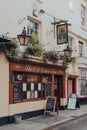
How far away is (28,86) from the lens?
17.0 metres

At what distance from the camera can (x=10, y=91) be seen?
15156 millimetres

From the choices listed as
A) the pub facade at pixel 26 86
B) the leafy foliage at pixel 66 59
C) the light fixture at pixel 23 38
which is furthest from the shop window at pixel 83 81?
the light fixture at pixel 23 38

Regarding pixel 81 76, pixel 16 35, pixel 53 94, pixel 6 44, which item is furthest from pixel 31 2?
pixel 81 76

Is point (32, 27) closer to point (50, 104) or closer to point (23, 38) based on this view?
point (23, 38)

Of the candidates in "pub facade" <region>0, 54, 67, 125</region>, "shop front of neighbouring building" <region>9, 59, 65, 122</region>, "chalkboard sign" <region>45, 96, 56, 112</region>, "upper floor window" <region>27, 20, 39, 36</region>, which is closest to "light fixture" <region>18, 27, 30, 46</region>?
"pub facade" <region>0, 54, 67, 125</region>

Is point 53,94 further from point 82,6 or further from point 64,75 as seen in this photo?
point 82,6

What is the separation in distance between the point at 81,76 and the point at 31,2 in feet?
29.6

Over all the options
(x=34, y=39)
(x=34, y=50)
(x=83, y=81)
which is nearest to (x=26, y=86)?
(x=34, y=50)

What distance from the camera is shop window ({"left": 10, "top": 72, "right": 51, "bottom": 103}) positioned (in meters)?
15.9

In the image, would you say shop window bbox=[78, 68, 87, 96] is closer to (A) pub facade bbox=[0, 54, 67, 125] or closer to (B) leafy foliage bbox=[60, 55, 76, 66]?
(B) leafy foliage bbox=[60, 55, 76, 66]

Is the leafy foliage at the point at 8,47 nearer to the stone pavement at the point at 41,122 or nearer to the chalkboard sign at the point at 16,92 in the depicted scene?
the chalkboard sign at the point at 16,92

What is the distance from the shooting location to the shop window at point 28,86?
15898 millimetres

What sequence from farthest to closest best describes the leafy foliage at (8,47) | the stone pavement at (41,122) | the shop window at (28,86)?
the shop window at (28,86), the leafy foliage at (8,47), the stone pavement at (41,122)

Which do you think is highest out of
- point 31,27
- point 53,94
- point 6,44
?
point 31,27
